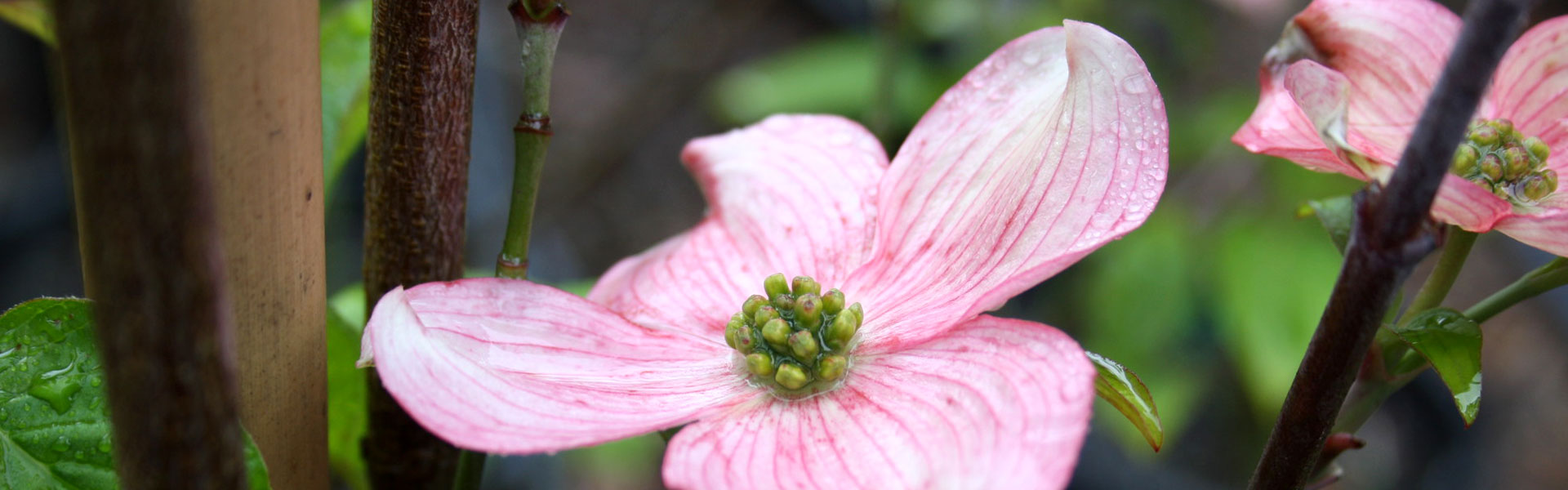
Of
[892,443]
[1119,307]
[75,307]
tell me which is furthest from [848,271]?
[1119,307]

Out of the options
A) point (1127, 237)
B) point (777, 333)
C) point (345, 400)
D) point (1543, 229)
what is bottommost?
point (1127, 237)

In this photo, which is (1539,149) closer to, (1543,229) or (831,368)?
(1543,229)

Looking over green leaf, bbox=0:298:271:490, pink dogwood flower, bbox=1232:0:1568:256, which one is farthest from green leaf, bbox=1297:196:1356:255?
green leaf, bbox=0:298:271:490

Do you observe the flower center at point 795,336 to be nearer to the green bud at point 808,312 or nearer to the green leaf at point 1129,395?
the green bud at point 808,312

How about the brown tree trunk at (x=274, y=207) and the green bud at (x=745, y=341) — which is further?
the green bud at (x=745, y=341)

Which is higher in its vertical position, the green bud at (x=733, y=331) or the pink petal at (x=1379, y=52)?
the pink petal at (x=1379, y=52)

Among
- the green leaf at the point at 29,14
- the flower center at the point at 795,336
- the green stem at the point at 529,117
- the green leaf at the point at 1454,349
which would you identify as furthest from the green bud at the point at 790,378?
the green leaf at the point at 29,14

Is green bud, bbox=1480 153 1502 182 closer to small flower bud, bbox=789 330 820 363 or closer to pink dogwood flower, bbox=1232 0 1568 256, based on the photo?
pink dogwood flower, bbox=1232 0 1568 256

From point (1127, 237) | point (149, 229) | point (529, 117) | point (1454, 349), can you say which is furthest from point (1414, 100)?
point (1127, 237)
